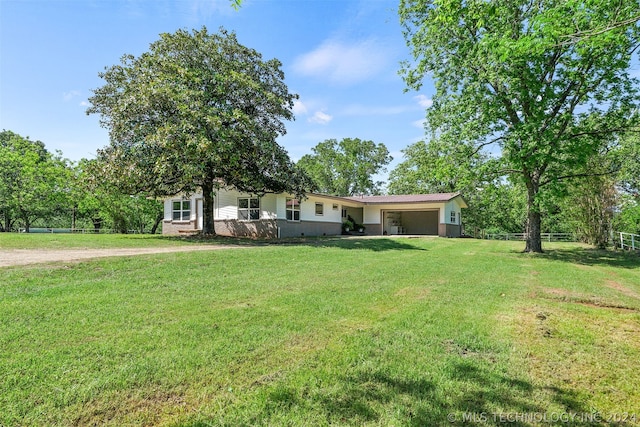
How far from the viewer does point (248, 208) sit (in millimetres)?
22500

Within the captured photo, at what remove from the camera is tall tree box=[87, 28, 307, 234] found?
14648 mm

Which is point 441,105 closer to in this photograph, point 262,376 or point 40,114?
point 262,376

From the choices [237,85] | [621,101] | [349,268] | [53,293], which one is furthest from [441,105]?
[53,293]

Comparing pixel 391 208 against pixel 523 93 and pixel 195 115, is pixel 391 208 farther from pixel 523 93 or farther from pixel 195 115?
pixel 195 115

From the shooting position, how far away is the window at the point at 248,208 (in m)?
22.2

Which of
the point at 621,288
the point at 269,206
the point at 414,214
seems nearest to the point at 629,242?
the point at 621,288

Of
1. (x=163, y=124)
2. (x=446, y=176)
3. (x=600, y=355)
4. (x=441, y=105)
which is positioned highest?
(x=441, y=105)

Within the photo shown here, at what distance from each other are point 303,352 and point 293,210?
62.9 feet

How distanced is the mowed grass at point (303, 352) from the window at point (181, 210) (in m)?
18.2

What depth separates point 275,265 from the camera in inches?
368

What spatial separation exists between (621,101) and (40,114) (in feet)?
81.7

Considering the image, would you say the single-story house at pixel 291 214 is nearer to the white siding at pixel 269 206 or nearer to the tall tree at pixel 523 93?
the white siding at pixel 269 206

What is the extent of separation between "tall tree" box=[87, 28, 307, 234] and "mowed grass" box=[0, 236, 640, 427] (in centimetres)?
884

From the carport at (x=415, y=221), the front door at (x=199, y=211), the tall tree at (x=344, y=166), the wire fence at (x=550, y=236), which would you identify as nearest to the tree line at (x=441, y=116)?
the front door at (x=199, y=211)
